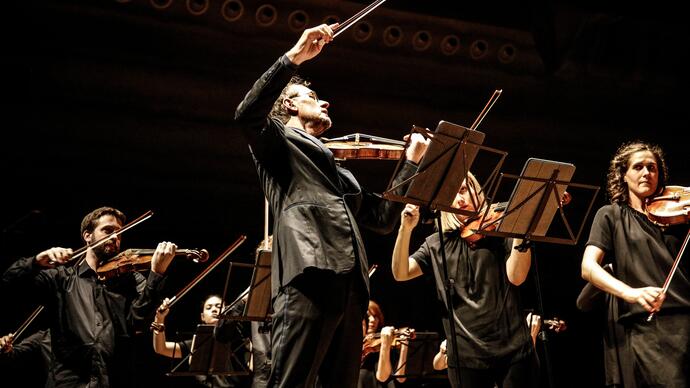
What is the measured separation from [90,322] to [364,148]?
1.82 meters

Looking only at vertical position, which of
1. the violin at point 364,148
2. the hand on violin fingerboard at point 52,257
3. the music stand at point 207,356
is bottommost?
the music stand at point 207,356

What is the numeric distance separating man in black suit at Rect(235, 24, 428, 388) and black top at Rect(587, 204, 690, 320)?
1254 mm

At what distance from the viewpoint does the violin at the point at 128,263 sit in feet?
13.2

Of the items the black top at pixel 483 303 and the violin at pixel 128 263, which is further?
the violin at pixel 128 263

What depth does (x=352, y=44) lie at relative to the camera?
590 centimetres

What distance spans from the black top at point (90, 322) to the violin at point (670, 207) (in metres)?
2.35

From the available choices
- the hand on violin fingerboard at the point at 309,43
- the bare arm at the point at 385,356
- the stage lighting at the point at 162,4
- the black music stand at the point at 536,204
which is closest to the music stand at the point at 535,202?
the black music stand at the point at 536,204

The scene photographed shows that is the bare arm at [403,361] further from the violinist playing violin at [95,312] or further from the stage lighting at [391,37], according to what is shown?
the stage lighting at [391,37]

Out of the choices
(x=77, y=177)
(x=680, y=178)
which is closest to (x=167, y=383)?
(x=77, y=177)

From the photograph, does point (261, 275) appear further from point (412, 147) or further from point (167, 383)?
point (167, 383)

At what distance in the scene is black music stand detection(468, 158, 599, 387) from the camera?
2873 millimetres

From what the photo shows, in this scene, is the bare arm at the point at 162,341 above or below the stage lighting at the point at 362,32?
below

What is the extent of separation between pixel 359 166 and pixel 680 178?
8.99ft

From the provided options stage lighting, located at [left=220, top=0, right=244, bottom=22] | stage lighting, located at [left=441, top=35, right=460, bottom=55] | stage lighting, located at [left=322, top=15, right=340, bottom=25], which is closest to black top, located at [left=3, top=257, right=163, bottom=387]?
stage lighting, located at [left=220, top=0, right=244, bottom=22]
